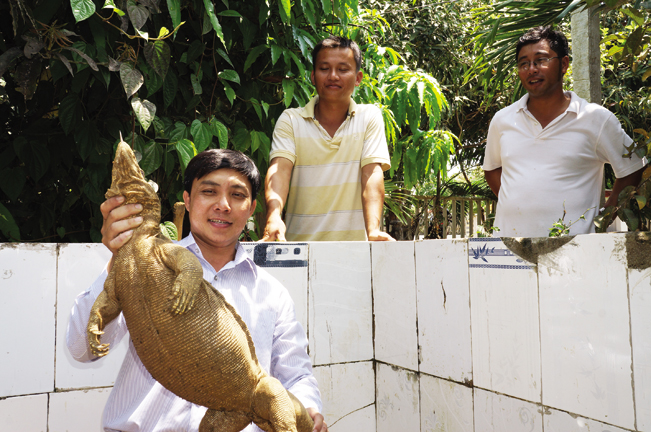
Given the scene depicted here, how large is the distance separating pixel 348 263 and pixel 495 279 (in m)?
0.86

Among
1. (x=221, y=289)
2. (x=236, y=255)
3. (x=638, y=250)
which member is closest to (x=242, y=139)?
(x=236, y=255)

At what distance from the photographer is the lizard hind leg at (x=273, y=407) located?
1.58 meters

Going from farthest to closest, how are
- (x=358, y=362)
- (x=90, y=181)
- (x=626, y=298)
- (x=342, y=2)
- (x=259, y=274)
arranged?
(x=342, y=2) < (x=358, y=362) < (x=90, y=181) < (x=259, y=274) < (x=626, y=298)

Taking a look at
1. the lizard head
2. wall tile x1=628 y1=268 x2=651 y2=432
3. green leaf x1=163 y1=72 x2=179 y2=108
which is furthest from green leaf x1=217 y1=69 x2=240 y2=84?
wall tile x1=628 y1=268 x2=651 y2=432

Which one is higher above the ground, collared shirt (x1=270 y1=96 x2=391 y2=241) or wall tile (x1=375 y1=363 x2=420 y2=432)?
collared shirt (x1=270 y1=96 x2=391 y2=241)

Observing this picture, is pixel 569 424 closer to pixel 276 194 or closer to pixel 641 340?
pixel 641 340

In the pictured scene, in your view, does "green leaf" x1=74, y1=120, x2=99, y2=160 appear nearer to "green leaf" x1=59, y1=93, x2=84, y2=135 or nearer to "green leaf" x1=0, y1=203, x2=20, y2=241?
"green leaf" x1=59, y1=93, x2=84, y2=135

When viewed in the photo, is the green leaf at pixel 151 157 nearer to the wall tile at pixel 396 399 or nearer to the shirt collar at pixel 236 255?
the shirt collar at pixel 236 255

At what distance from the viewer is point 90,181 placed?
2.67 m

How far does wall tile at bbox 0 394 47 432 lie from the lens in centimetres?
214

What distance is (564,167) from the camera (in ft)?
8.79

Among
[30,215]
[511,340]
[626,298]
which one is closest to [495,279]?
[511,340]

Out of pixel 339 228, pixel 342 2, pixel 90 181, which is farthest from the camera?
pixel 342 2

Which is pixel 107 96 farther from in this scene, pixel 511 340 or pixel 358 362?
pixel 511 340
